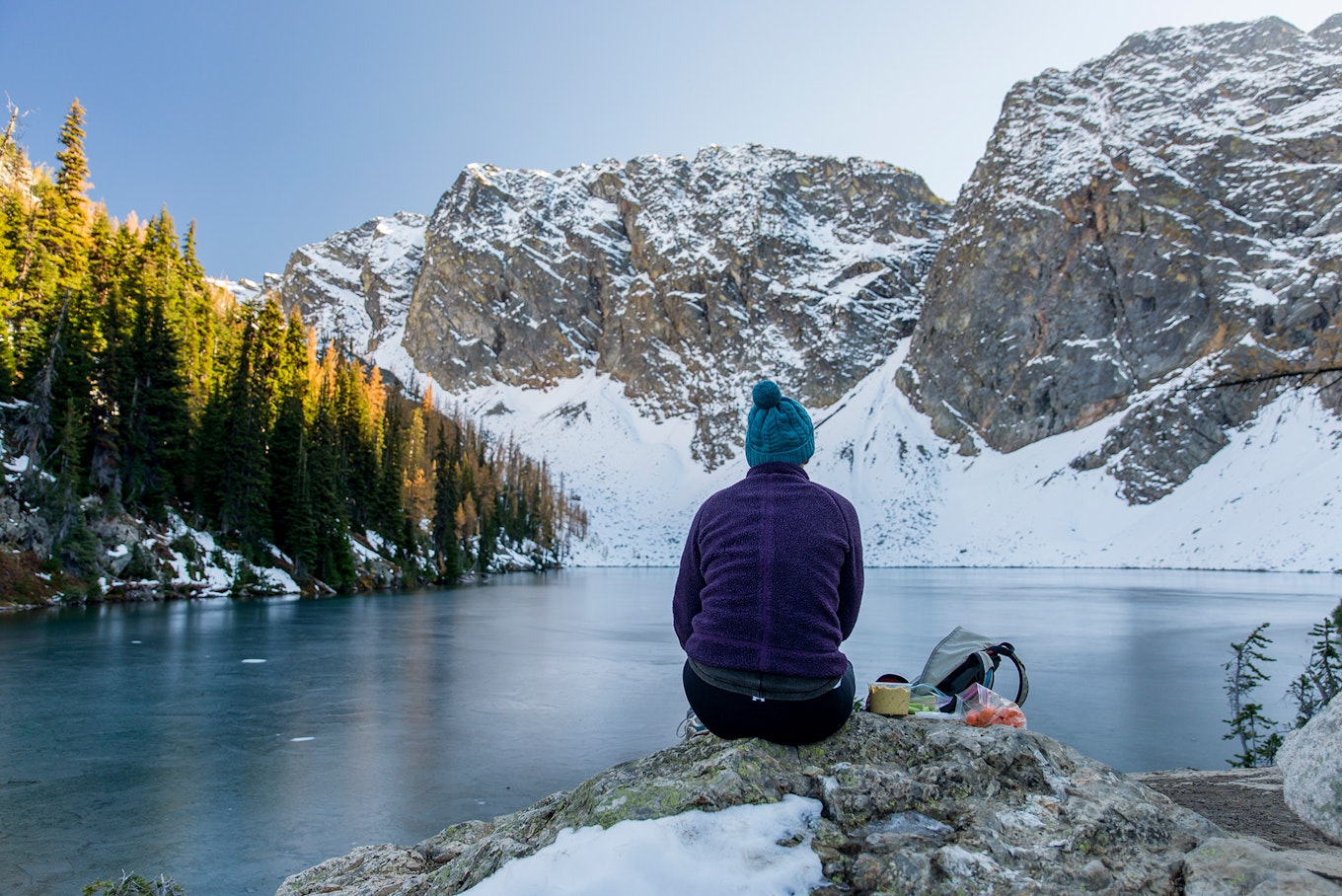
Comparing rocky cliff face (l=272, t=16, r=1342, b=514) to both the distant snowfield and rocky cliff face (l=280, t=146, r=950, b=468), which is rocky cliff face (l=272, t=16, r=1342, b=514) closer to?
rocky cliff face (l=280, t=146, r=950, b=468)

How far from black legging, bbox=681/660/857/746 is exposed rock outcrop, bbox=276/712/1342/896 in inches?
2.9

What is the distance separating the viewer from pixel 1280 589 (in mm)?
39188

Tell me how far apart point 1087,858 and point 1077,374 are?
329 feet

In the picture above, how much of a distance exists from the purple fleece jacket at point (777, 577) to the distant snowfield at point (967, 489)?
1343 inches

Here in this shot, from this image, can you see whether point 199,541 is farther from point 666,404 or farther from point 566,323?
point 566,323

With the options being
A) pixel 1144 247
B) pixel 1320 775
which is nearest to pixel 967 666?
pixel 1320 775

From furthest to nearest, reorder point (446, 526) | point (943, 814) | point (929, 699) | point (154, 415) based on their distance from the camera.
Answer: point (446, 526) → point (154, 415) → point (929, 699) → point (943, 814)

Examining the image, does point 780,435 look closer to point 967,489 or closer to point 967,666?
point 967,666

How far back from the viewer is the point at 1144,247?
88.9 meters

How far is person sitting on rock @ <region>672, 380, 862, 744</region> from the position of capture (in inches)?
123

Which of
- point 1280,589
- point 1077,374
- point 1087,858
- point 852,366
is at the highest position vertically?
point 852,366

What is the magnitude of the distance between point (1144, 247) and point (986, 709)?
105 metres

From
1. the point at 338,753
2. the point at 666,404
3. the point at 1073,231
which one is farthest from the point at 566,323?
the point at 338,753

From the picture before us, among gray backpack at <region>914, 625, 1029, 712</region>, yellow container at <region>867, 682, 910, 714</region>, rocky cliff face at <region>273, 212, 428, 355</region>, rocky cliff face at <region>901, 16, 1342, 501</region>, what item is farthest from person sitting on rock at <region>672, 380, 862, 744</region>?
rocky cliff face at <region>273, 212, 428, 355</region>
